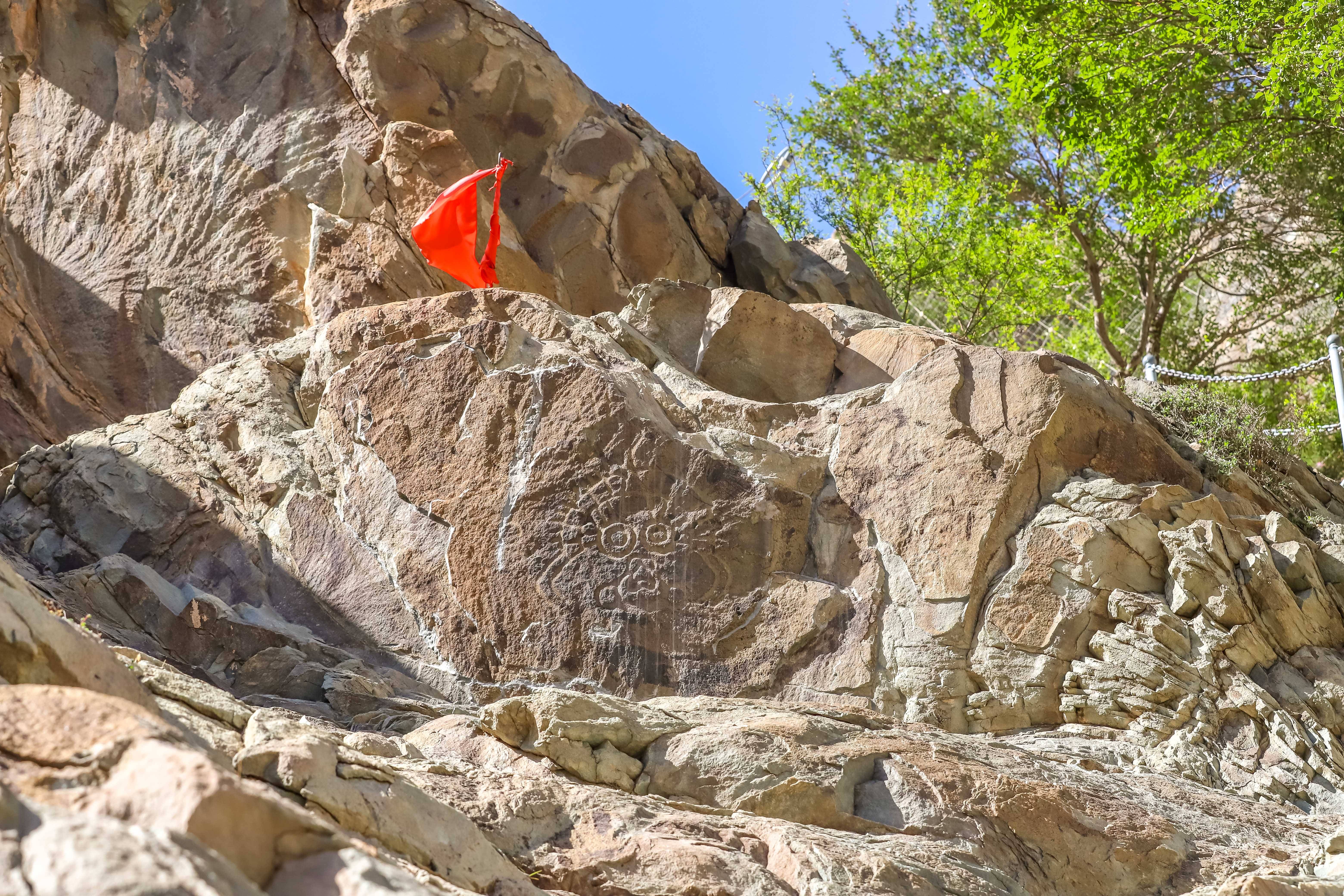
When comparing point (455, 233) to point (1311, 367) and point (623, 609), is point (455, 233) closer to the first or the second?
point (623, 609)

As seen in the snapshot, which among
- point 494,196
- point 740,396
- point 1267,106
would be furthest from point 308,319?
point 1267,106

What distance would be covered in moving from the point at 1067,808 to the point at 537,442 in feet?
12.3

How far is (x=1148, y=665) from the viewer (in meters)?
6.57

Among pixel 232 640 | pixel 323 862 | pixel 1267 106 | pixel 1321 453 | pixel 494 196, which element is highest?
pixel 1267 106

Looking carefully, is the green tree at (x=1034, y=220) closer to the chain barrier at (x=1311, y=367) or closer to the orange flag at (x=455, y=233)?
the chain barrier at (x=1311, y=367)

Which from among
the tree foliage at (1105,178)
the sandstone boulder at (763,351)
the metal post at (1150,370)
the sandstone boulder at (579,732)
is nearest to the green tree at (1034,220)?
the tree foliage at (1105,178)

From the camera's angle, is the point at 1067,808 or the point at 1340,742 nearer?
the point at 1067,808

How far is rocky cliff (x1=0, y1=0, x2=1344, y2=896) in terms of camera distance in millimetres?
3787

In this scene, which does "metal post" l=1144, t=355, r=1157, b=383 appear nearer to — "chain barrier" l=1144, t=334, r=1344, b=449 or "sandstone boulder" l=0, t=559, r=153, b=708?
"chain barrier" l=1144, t=334, r=1344, b=449

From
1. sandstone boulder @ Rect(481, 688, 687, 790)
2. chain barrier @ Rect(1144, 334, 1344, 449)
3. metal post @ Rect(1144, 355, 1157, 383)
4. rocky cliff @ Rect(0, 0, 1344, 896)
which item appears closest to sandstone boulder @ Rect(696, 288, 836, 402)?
rocky cliff @ Rect(0, 0, 1344, 896)

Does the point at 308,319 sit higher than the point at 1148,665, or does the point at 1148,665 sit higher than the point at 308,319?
the point at 308,319

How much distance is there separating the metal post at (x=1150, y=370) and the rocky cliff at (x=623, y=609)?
8.42ft

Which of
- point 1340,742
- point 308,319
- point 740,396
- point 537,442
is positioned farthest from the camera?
point 308,319

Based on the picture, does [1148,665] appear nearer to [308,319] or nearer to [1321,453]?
[308,319]
